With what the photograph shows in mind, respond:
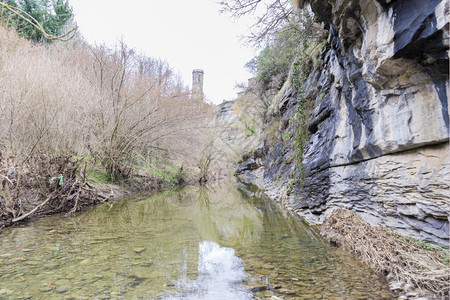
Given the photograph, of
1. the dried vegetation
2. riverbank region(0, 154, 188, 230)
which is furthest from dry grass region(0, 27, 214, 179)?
riverbank region(0, 154, 188, 230)

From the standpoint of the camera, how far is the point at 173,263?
3.75m

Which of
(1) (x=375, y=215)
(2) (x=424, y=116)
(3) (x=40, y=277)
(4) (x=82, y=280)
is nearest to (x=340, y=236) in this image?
(1) (x=375, y=215)

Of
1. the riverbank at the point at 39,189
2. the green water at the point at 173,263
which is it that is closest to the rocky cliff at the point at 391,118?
the green water at the point at 173,263

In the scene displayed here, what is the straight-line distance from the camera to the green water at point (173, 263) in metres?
2.89

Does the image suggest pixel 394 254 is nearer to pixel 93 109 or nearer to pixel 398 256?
pixel 398 256

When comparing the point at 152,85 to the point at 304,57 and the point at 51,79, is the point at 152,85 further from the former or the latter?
the point at 304,57

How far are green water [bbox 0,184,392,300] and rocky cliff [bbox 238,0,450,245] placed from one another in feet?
3.81

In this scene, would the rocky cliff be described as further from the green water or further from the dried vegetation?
the dried vegetation

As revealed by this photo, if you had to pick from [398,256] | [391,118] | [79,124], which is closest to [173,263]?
[398,256]

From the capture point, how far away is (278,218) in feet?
23.1

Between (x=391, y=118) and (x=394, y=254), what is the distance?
7.06ft

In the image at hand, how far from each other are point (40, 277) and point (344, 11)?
6.41 m

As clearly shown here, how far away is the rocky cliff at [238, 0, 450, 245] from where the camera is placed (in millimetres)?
3256

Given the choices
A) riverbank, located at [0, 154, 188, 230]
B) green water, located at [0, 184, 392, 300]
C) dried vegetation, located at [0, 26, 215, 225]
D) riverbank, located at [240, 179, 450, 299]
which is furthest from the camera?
dried vegetation, located at [0, 26, 215, 225]
